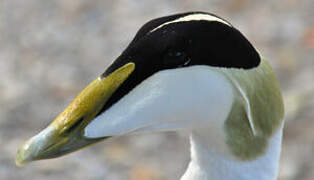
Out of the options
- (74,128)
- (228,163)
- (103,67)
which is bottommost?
(228,163)

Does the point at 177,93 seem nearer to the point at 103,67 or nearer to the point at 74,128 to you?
the point at 74,128

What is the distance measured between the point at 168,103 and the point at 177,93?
25 mm

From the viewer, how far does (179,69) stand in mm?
1234

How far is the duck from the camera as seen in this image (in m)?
1.23

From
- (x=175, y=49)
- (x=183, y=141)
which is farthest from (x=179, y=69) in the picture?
(x=183, y=141)

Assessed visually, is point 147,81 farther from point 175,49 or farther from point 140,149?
point 140,149

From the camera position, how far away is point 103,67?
3348 mm

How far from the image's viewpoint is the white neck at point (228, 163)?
53.6 inches

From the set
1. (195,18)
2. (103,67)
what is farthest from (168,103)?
(103,67)

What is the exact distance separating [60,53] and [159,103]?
7.59 feet

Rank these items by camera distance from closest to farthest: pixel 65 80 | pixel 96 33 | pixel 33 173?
pixel 33 173, pixel 65 80, pixel 96 33

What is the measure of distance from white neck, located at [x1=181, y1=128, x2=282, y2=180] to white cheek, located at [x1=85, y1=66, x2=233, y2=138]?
10cm

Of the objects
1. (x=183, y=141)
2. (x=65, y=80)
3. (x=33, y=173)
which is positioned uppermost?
(x=65, y=80)

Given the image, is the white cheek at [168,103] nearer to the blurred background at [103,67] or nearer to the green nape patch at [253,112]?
the green nape patch at [253,112]
